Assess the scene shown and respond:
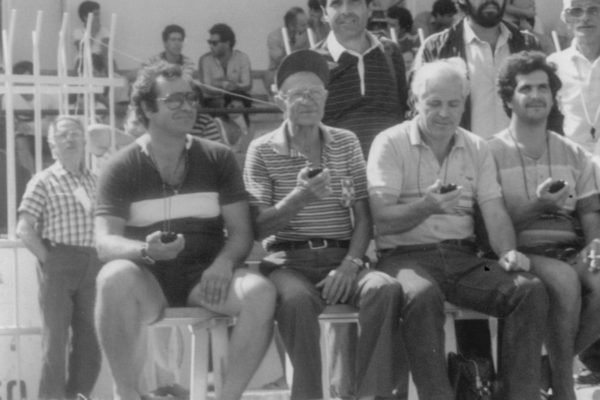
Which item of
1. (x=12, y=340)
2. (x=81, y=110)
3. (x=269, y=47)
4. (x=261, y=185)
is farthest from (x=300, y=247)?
(x=269, y=47)

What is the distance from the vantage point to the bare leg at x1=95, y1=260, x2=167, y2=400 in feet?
20.2

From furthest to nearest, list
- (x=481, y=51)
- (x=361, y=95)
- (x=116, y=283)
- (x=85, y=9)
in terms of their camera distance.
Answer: (x=85, y=9) < (x=481, y=51) < (x=361, y=95) < (x=116, y=283)

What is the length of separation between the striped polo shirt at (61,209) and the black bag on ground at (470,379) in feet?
8.98

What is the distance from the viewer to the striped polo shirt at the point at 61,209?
329 inches

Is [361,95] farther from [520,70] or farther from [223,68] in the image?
[223,68]

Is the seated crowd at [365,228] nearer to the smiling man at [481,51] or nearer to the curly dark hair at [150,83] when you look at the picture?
the curly dark hair at [150,83]

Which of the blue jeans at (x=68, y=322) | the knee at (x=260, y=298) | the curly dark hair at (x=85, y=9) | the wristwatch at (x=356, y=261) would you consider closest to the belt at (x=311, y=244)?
the wristwatch at (x=356, y=261)

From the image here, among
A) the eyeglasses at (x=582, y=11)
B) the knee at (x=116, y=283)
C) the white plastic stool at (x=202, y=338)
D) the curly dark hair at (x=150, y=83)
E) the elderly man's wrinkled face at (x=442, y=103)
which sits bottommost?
the white plastic stool at (x=202, y=338)

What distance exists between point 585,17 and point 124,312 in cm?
265

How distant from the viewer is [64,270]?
8305mm

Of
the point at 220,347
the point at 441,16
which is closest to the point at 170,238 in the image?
the point at 220,347

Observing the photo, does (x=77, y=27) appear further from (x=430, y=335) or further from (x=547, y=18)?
(x=430, y=335)

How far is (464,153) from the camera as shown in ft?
21.7

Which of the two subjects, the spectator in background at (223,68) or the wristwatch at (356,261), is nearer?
the wristwatch at (356,261)
